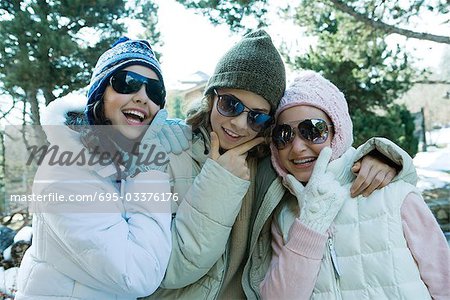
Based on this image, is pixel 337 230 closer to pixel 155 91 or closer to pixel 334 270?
pixel 334 270

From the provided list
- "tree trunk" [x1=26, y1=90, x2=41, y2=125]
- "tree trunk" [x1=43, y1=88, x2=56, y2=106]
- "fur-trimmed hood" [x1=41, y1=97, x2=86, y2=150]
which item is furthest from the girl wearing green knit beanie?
"tree trunk" [x1=26, y1=90, x2=41, y2=125]

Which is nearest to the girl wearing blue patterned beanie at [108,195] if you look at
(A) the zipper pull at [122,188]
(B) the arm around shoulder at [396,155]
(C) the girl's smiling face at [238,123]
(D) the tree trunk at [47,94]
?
(A) the zipper pull at [122,188]

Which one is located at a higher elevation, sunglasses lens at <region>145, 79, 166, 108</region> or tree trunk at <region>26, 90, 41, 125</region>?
sunglasses lens at <region>145, 79, 166, 108</region>

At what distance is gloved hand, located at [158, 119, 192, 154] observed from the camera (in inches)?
63.6

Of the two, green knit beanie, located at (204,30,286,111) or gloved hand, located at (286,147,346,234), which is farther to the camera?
green knit beanie, located at (204,30,286,111)

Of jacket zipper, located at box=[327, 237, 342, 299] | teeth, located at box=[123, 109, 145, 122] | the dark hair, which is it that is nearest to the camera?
jacket zipper, located at box=[327, 237, 342, 299]

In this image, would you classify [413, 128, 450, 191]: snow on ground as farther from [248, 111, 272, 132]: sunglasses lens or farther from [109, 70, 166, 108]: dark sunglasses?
[109, 70, 166, 108]: dark sunglasses

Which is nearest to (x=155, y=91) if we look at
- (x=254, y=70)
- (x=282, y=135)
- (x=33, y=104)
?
(x=254, y=70)

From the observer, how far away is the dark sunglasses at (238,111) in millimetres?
1603

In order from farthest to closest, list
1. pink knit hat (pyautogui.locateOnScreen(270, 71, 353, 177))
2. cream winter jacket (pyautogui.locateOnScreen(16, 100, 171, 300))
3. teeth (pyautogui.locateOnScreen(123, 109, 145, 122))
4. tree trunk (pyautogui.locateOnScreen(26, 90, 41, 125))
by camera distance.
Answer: tree trunk (pyautogui.locateOnScreen(26, 90, 41, 125)) → pink knit hat (pyautogui.locateOnScreen(270, 71, 353, 177)) → teeth (pyautogui.locateOnScreen(123, 109, 145, 122)) → cream winter jacket (pyautogui.locateOnScreen(16, 100, 171, 300))

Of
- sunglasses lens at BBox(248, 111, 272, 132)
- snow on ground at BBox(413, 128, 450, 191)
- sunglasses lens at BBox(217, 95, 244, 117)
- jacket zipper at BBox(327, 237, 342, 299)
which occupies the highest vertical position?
sunglasses lens at BBox(217, 95, 244, 117)

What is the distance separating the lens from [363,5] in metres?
6.77

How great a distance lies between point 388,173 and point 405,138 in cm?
843

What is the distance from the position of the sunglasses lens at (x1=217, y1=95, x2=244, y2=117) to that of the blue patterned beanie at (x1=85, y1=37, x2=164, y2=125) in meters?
0.27
